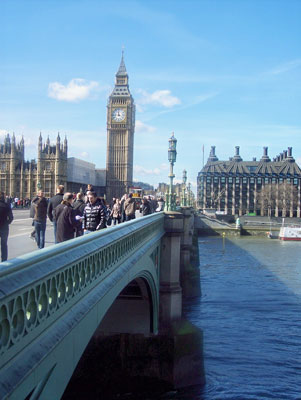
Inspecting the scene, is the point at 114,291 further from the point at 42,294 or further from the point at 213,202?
the point at 213,202

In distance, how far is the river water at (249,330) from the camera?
1397 centimetres

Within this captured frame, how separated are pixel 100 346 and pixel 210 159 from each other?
124 m

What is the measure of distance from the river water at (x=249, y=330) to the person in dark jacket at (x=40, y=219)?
536cm

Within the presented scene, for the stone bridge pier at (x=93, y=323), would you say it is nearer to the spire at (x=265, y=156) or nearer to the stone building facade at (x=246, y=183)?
the stone building facade at (x=246, y=183)

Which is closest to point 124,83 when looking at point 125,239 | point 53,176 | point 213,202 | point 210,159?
point 210,159

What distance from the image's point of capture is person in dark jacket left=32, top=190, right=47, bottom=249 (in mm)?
10539

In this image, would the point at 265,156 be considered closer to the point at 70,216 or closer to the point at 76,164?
the point at 76,164

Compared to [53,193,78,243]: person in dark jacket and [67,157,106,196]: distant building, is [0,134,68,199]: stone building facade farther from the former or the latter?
[53,193,78,243]: person in dark jacket

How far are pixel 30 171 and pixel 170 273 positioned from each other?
7749 cm

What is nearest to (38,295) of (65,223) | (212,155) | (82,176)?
(65,223)

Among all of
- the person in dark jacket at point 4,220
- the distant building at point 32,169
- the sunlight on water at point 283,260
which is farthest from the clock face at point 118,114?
the person in dark jacket at point 4,220

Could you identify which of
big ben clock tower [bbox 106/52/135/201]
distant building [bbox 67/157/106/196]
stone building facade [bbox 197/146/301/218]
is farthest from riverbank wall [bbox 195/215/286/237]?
big ben clock tower [bbox 106/52/135/201]

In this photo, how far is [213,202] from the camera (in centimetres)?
12006

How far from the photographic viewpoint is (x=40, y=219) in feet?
35.1
